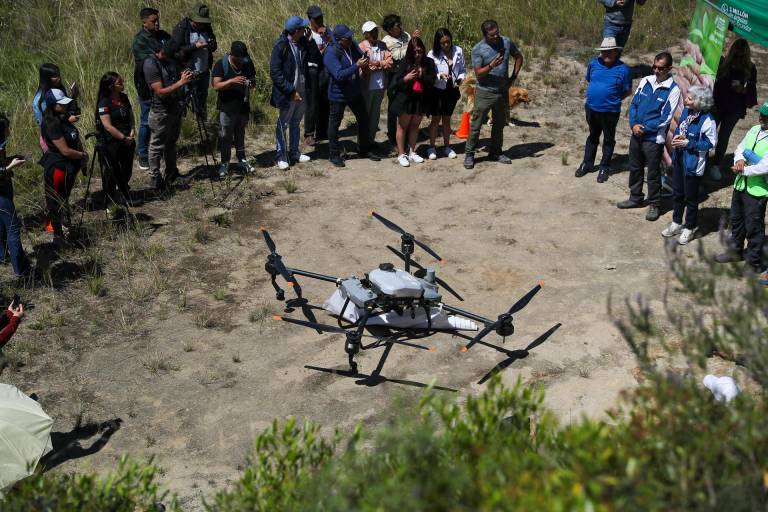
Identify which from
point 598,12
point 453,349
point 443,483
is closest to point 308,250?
point 453,349

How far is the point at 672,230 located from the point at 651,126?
4.38 ft

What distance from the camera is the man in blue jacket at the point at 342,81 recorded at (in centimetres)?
1239

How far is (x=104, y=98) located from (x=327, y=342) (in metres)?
4.40

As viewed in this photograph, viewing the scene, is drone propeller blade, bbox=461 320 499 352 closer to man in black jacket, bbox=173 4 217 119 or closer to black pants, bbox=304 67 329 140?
black pants, bbox=304 67 329 140

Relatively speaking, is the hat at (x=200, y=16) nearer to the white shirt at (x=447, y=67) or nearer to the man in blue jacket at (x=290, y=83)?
the man in blue jacket at (x=290, y=83)

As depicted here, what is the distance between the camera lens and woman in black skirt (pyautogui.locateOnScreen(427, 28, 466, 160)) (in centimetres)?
1241

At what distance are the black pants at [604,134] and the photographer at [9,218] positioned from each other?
23.7 ft

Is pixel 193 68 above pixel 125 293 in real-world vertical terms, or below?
above

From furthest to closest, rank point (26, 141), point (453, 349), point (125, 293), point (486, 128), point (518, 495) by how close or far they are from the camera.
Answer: point (486, 128) < point (26, 141) < point (125, 293) < point (453, 349) < point (518, 495)

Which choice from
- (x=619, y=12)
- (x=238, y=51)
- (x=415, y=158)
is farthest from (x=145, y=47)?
(x=619, y=12)

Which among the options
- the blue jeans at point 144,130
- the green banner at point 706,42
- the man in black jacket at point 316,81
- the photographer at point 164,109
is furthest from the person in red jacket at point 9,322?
the green banner at point 706,42

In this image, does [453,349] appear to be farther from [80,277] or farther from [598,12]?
[598,12]

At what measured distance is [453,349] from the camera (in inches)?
342

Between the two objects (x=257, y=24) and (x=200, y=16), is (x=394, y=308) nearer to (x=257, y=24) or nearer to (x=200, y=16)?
(x=200, y=16)
